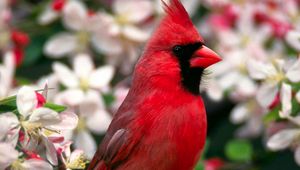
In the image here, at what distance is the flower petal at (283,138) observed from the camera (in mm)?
2021

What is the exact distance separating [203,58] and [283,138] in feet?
0.99

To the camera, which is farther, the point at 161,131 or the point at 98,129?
the point at 98,129

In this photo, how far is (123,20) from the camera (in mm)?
2652

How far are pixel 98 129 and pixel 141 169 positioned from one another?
58 cm

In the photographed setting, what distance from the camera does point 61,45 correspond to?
104 inches

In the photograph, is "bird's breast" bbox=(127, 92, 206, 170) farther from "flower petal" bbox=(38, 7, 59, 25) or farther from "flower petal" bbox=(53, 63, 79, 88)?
"flower petal" bbox=(38, 7, 59, 25)

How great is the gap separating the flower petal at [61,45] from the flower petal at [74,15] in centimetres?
5

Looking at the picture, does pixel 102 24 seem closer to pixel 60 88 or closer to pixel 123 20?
pixel 123 20

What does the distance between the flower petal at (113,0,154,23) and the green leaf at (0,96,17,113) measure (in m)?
1.06

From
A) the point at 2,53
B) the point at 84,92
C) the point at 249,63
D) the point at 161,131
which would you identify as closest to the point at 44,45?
the point at 2,53

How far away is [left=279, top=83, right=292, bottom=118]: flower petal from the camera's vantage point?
1.97m

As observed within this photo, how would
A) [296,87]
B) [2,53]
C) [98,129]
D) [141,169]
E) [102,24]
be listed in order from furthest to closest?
1. [2,53]
2. [102,24]
3. [98,129]
4. [296,87]
5. [141,169]

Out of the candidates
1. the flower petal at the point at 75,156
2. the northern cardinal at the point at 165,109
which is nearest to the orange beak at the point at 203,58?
the northern cardinal at the point at 165,109

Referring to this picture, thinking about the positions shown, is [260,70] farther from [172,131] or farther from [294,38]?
[172,131]
